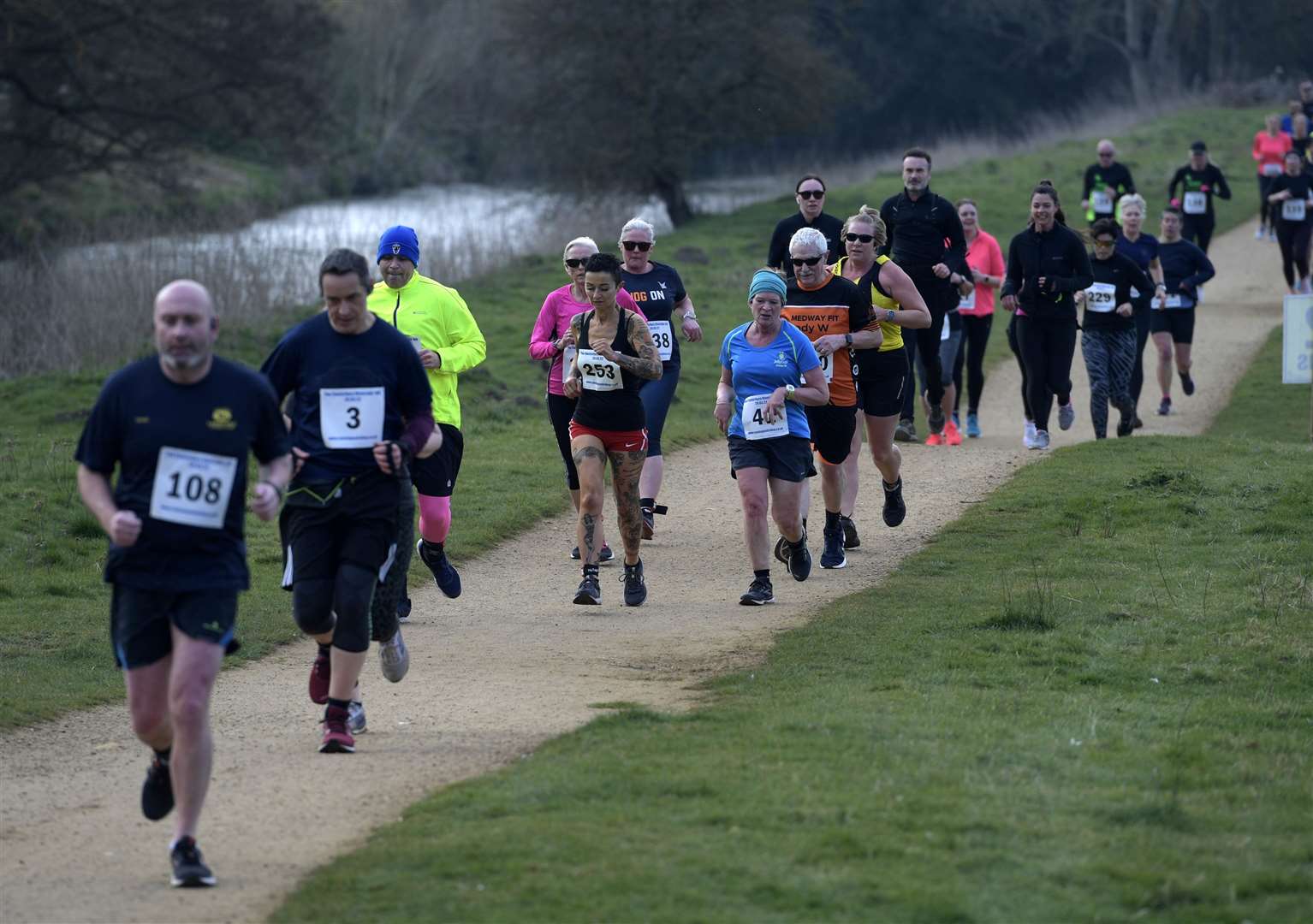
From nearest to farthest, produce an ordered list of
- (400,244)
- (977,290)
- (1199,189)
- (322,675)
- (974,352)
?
(322,675) → (400,244) → (977,290) → (974,352) → (1199,189)

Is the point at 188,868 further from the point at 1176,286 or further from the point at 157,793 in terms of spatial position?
the point at 1176,286

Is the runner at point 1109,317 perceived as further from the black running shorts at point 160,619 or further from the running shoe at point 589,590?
the black running shorts at point 160,619

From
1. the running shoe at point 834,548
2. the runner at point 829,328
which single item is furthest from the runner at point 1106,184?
the runner at point 829,328

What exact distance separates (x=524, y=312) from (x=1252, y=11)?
5307 centimetres

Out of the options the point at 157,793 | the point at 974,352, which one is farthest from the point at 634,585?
the point at 974,352

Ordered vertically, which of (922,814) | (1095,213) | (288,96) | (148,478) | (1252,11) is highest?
(1252,11)

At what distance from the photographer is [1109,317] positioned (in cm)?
1573

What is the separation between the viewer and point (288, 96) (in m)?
34.2

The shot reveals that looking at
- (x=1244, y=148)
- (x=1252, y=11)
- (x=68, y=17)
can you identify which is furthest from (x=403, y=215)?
(x=1252, y=11)

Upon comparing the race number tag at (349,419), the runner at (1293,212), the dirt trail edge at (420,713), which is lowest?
the dirt trail edge at (420,713)

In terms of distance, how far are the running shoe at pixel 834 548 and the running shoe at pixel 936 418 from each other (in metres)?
4.90

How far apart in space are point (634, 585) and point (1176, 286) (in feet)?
32.6

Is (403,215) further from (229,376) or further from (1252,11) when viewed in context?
(1252,11)

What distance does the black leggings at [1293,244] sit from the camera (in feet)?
82.2
